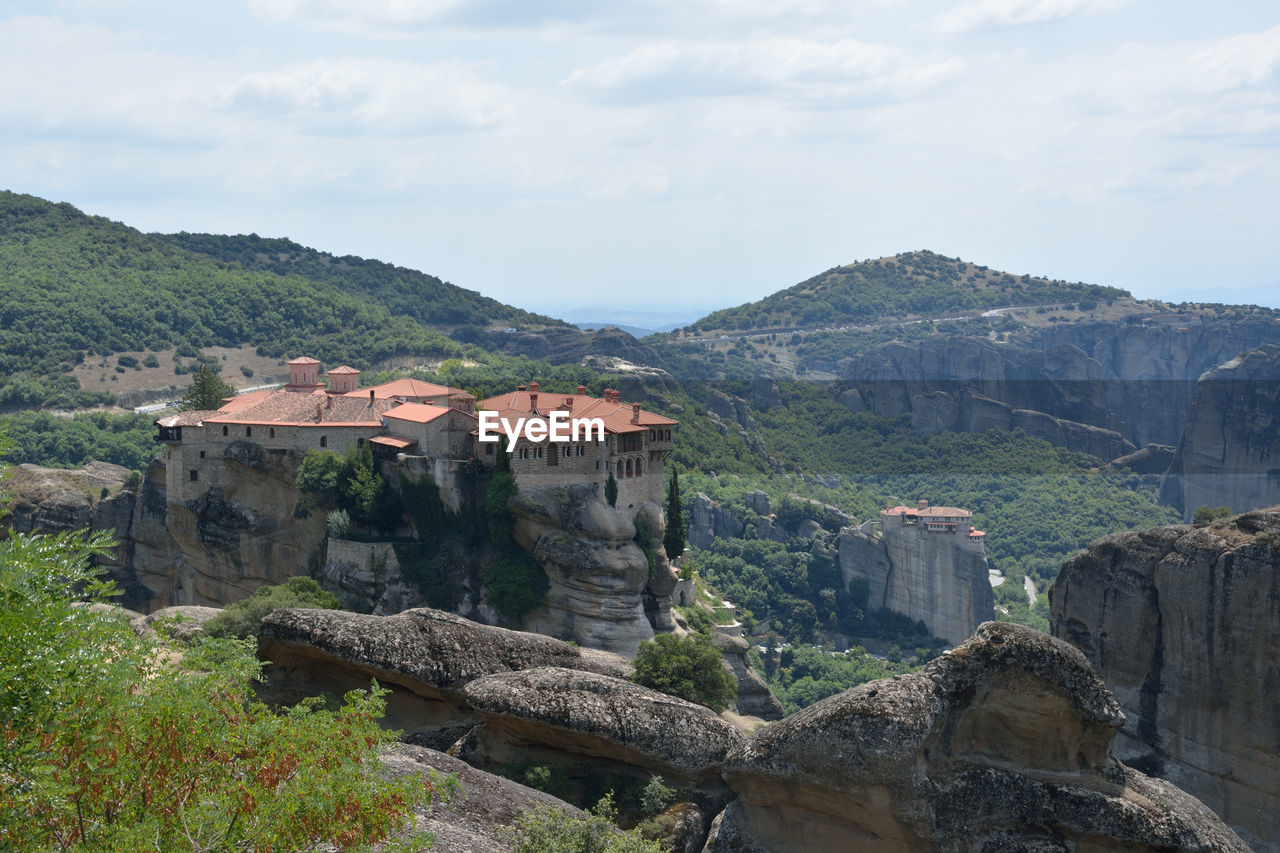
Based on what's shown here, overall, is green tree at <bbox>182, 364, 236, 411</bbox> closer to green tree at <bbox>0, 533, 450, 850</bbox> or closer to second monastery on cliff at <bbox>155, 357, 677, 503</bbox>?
second monastery on cliff at <bbox>155, 357, 677, 503</bbox>

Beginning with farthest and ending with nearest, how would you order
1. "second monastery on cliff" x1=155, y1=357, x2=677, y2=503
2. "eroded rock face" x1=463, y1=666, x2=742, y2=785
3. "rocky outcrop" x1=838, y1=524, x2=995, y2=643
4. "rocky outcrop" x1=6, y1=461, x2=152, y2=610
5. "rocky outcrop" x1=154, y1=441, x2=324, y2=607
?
"rocky outcrop" x1=838, y1=524, x2=995, y2=643, "rocky outcrop" x1=6, y1=461, x2=152, y2=610, "rocky outcrop" x1=154, y1=441, x2=324, y2=607, "second monastery on cliff" x1=155, y1=357, x2=677, y2=503, "eroded rock face" x1=463, y1=666, x2=742, y2=785

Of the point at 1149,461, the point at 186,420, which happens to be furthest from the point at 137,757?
the point at 1149,461

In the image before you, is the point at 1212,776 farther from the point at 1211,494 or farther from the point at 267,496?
the point at 1211,494

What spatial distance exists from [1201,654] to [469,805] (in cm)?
2788

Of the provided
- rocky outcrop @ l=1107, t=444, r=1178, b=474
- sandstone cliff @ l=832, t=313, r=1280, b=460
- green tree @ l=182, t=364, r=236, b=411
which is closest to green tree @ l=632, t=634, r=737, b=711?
green tree @ l=182, t=364, r=236, b=411

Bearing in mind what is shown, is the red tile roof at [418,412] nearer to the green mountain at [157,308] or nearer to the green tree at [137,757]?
the green tree at [137,757]

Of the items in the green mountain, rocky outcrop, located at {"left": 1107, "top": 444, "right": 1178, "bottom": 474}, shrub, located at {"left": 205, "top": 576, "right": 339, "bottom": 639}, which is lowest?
rocky outcrop, located at {"left": 1107, "top": 444, "right": 1178, "bottom": 474}

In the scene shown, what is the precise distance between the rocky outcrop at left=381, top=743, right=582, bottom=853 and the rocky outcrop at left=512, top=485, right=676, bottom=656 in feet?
91.4

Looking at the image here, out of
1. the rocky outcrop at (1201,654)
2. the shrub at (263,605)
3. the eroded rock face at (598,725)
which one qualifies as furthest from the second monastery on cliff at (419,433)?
the eroded rock face at (598,725)

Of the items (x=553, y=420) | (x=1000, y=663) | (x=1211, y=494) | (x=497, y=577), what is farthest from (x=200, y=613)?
(x=1211, y=494)

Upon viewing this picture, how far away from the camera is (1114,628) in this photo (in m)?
46.7

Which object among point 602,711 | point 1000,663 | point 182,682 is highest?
point 182,682

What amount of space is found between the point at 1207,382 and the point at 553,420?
3794 inches
